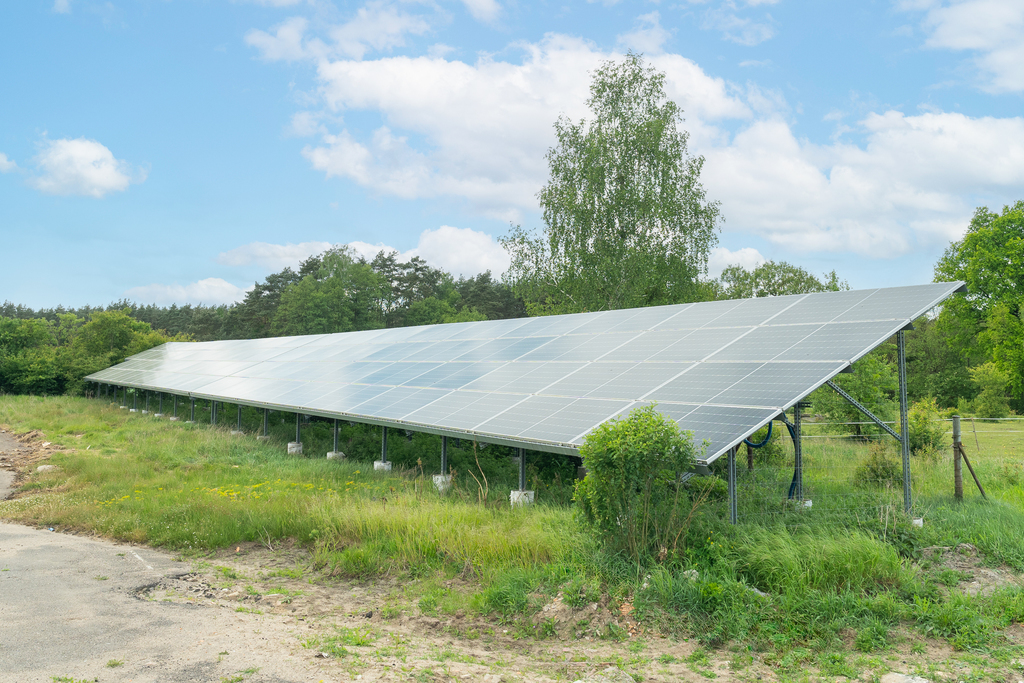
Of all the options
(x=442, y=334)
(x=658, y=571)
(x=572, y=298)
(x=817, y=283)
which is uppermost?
(x=817, y=283)

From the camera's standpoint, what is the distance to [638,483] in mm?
8266

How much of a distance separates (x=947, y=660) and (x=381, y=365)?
1805 cm

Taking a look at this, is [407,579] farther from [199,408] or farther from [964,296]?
[964,296]

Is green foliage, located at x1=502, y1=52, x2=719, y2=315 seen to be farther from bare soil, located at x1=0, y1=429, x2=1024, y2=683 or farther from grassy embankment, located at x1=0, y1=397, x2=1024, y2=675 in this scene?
bare soil, located at x1=0, y1=429, x2=1024, y2=683

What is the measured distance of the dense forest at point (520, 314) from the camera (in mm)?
43188

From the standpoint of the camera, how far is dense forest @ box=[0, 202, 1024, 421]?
43188 mm

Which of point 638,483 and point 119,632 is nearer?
point 119,632

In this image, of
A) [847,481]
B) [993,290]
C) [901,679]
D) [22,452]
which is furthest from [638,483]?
[993,290]

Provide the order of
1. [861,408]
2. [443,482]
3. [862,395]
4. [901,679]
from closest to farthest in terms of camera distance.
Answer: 1. [901,679]
2. [861,408]
3. [443,482]
4. [862,395]

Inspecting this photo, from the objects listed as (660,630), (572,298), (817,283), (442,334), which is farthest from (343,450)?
(817,283)

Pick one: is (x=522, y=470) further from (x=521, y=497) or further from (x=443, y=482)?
(x=443, y=482)

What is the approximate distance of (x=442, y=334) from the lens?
2462 cm

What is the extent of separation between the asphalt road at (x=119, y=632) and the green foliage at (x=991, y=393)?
154 ft

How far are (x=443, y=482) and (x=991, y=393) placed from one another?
44031mm
